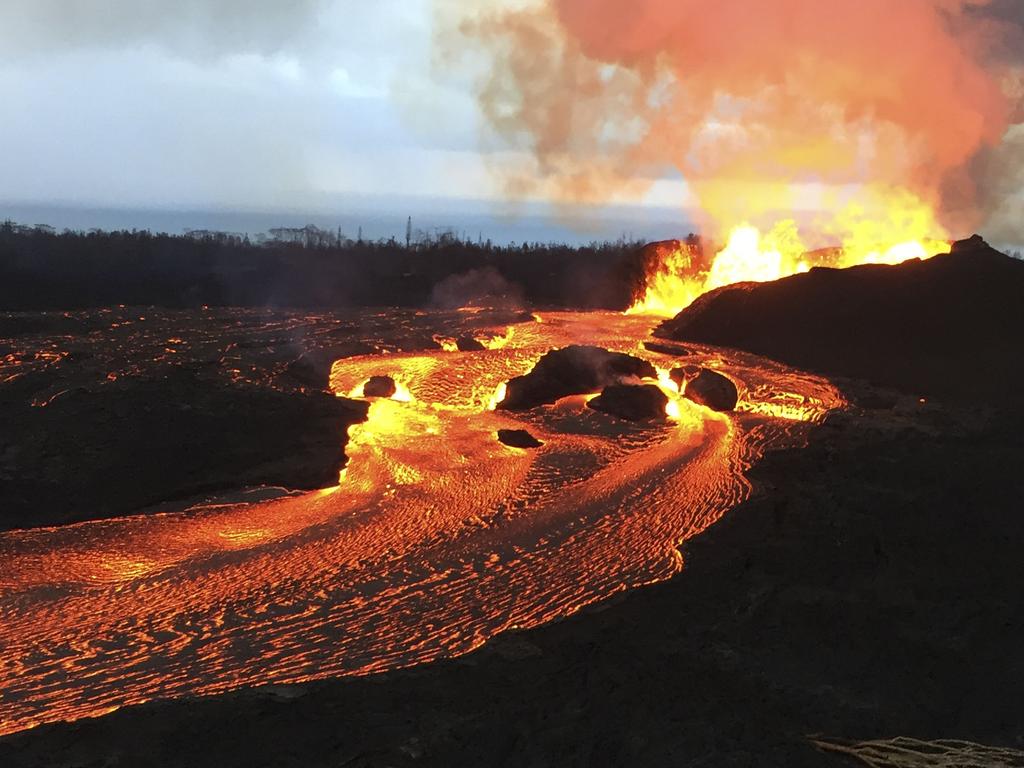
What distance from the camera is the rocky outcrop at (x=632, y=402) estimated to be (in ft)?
71.7

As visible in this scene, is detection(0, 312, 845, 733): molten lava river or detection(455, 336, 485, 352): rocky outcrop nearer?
detection(0, 312, 845, 733): molten lava river

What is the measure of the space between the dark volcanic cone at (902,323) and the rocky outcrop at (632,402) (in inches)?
396

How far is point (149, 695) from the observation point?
8641 millimetres

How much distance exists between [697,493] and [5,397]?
17376 millimetres

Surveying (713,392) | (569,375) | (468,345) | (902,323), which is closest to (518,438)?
(569,375)

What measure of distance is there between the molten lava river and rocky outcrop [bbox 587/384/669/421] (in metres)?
0.54

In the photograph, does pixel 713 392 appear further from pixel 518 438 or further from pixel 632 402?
pixel 518 438

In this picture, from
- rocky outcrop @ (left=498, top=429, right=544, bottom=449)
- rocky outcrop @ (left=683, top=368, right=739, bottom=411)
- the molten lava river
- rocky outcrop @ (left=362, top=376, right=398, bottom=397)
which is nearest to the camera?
the molten lava river

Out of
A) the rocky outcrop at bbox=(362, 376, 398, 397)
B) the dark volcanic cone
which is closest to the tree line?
the dark volcanic cone

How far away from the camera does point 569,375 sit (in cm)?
2450

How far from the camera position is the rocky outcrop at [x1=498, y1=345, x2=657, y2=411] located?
76.4 ft

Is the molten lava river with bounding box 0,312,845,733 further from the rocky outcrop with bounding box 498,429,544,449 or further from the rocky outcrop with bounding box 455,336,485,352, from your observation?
the rocky outcrop with bounding box 455,336,485,352

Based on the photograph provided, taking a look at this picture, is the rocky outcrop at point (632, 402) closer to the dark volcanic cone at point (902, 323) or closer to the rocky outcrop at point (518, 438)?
the rocky outcrop at point (518, 438)

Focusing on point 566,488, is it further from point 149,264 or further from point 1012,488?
point 149,264
